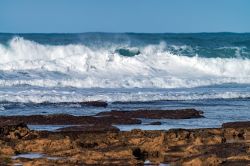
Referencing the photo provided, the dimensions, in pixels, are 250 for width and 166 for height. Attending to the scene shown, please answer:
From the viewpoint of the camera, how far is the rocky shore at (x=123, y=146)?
442 inches

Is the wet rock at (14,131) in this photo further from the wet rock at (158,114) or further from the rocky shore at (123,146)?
the wet rock at (158,114)

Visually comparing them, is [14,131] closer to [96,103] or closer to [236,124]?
[236,124]

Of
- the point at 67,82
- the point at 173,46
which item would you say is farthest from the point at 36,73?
the point at 173,46

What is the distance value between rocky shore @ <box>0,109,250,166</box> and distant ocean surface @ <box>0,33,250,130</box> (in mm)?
2785

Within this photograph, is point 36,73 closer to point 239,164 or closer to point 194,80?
point 194,80

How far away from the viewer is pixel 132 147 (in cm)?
1212

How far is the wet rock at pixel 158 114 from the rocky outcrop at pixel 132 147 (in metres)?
4.20

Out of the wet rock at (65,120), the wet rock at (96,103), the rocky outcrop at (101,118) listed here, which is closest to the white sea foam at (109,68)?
the wet rock at (96,103)

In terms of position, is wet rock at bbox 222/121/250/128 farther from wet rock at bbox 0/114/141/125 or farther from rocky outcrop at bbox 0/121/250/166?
wet rock at bbox 0/114/141/125

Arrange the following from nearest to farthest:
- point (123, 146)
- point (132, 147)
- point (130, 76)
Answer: point (132, 147), point (123, 146), point (130, 76)

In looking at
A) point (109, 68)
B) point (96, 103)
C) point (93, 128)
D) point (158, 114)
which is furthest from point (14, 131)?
point (109, 68)

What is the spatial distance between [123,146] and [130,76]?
73.3 ft

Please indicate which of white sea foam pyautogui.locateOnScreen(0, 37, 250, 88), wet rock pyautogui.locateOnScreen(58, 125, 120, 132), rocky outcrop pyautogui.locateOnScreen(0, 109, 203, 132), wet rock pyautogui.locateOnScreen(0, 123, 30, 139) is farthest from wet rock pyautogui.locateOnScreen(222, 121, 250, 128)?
white sea foam pyautogui.locateOnScreen(0, 37, 250, 88)

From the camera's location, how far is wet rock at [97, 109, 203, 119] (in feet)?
62.5
